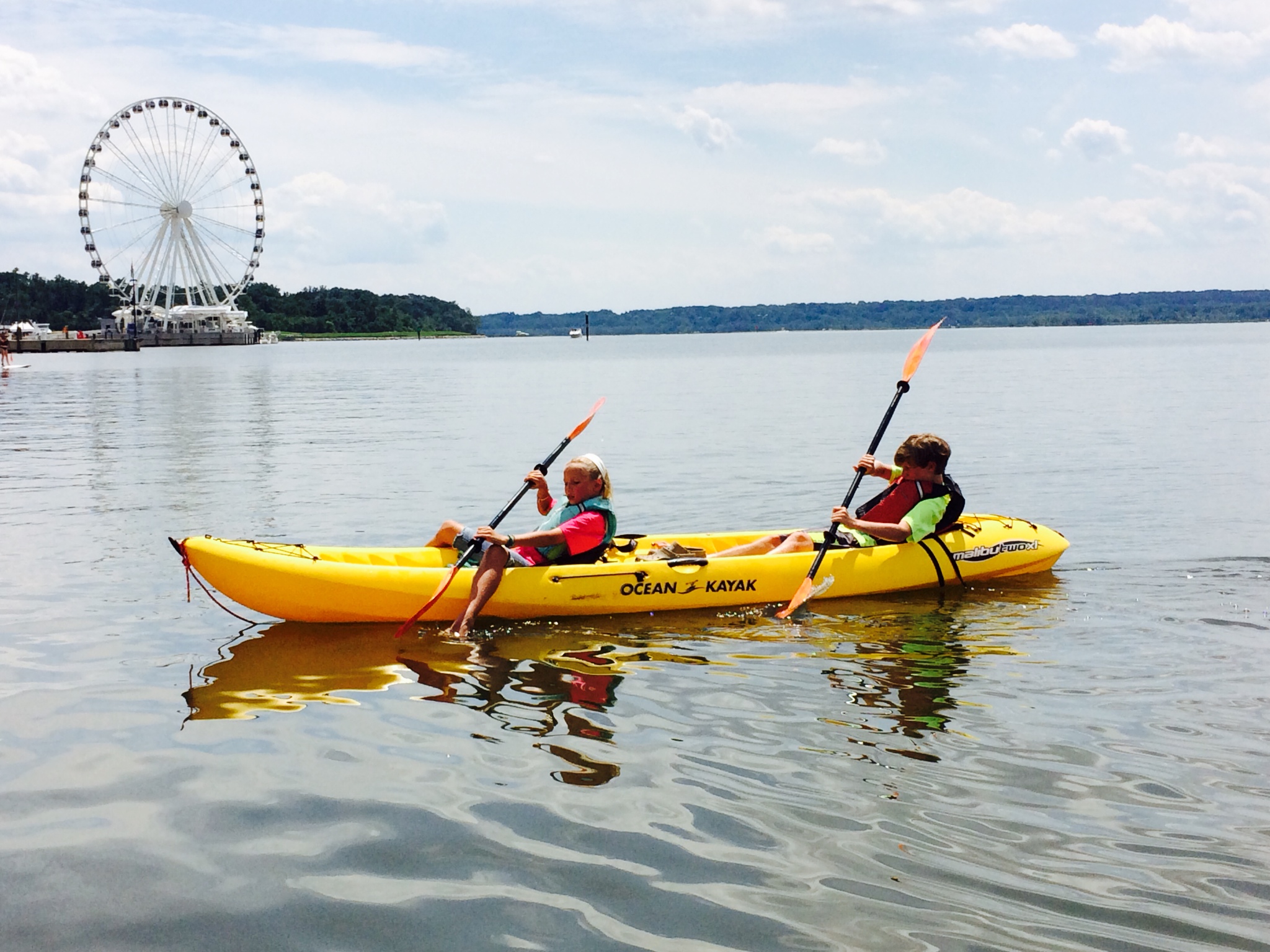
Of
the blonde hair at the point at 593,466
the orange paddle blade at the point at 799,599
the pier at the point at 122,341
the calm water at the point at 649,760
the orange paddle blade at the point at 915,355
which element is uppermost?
the pier at the point at 122,341

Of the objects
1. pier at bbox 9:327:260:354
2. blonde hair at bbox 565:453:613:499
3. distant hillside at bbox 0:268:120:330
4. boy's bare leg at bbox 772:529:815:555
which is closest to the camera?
blonde hair at bbox 565:453:613:499

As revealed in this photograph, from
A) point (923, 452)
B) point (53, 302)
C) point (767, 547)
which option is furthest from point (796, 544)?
point (53, 302)

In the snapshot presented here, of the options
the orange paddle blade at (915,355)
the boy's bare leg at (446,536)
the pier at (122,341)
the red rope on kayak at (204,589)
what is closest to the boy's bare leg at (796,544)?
the orange paddle blade at (915,355)

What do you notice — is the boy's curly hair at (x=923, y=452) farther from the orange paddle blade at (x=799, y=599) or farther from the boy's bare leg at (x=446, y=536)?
the boy's bare leg at (x=446, y=536)

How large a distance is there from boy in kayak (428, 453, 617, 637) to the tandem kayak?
4.3 inches

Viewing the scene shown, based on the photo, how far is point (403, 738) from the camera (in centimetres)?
532

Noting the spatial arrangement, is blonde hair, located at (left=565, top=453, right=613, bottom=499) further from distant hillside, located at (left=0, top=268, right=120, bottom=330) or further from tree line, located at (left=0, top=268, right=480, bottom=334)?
distant hillside, located at (left=0, top=268, right=120, bottom=330)

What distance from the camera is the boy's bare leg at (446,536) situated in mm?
8172

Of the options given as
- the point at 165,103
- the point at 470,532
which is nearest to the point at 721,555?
the point at 470,532

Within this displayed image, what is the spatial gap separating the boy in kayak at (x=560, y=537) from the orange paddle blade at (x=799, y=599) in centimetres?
128

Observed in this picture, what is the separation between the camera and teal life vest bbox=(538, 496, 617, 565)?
7.79 meters

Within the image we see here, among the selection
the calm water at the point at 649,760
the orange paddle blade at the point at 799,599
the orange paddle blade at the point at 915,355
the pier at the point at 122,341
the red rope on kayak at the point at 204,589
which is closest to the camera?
the calm water at the point at 649,760

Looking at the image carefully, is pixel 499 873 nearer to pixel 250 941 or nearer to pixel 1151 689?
pixel 250 941

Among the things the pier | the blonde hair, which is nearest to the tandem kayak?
the blonde hair
